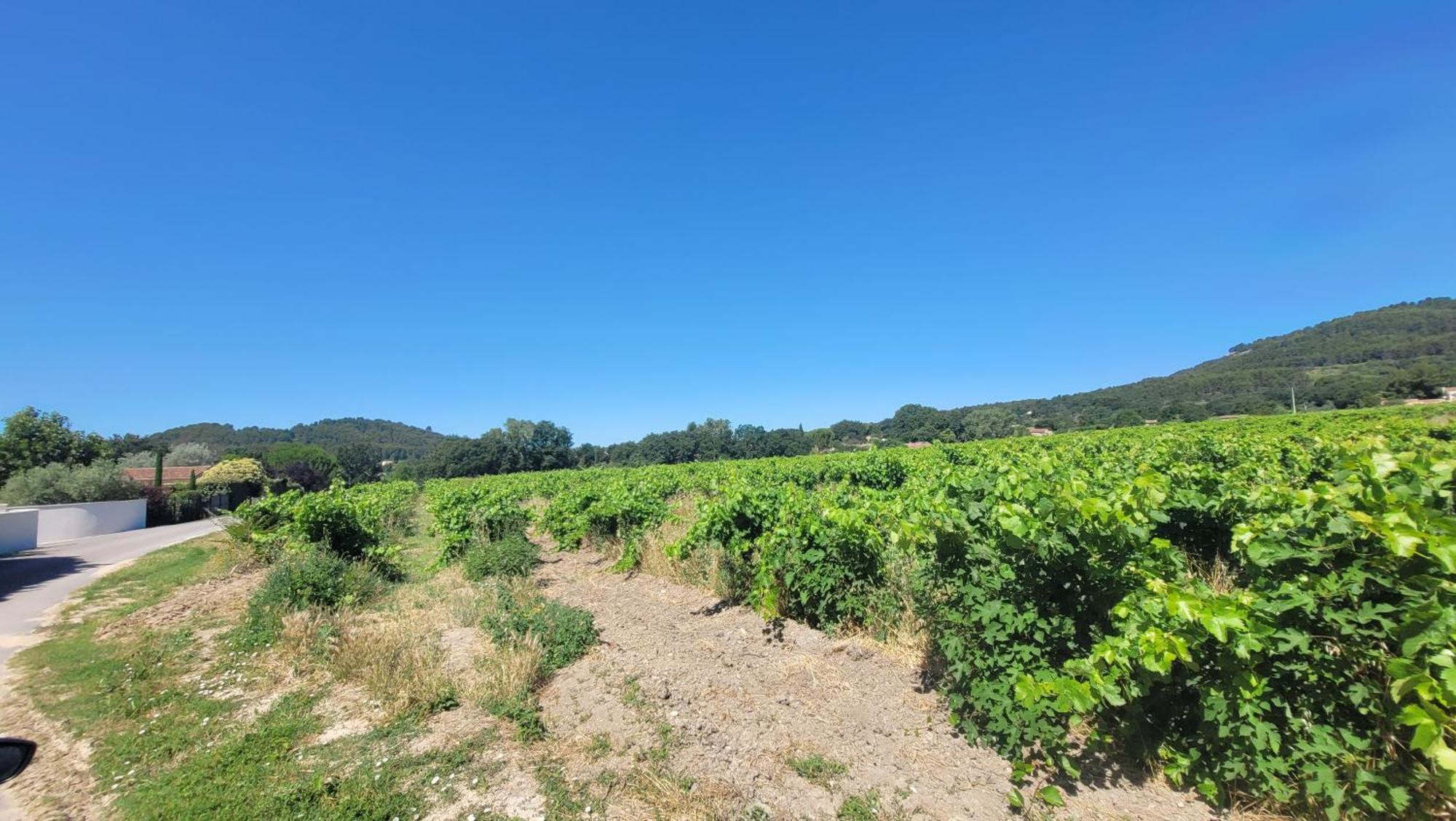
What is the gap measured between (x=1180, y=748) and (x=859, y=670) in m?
2.31

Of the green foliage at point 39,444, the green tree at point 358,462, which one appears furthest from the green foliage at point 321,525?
the green tree at point 358,462

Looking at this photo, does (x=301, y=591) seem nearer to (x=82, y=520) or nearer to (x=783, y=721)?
(x=783, y=721)

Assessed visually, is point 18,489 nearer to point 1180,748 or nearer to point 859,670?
point 859,670

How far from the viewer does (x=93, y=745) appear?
481 centimetres

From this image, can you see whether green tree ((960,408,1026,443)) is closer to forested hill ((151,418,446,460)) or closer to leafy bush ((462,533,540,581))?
leafy bush ((462,533,540,581))

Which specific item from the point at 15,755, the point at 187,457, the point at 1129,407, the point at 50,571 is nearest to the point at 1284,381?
the point at 1129,407

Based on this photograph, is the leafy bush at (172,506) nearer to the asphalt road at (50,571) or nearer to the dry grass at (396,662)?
the asphalt road at (50,571)

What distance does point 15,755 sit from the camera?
274 centimetres

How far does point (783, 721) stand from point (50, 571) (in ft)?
64.6

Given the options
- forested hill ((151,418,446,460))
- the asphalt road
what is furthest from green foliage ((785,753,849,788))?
forested hill ((151,418,446,460))

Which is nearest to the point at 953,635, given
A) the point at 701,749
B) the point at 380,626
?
the point at 701,749

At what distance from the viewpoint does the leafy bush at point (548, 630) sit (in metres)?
5.91

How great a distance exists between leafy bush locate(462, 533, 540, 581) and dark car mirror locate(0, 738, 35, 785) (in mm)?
7262

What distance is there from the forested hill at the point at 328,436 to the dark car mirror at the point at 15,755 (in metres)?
114
